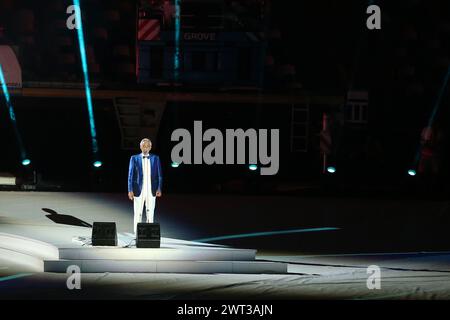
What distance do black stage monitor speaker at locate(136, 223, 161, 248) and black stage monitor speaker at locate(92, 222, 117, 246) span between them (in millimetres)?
294

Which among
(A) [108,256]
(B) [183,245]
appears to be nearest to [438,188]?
(B) [183,245]

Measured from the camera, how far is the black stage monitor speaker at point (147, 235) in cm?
848

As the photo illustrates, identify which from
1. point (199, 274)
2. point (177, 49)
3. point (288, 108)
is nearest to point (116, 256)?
point (199, 274)

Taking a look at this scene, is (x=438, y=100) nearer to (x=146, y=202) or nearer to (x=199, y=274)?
(x=146, y=202)

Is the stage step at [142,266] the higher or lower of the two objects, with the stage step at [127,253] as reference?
lower

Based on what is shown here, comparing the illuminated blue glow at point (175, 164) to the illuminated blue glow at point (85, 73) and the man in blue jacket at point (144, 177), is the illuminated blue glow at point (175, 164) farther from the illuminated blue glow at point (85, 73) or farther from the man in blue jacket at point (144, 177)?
the man in blue jacket at point (144, 177)

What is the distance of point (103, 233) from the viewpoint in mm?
8602

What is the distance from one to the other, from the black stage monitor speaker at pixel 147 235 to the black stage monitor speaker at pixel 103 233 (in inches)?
11.6

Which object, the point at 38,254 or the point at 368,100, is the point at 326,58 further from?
the point at 38,254

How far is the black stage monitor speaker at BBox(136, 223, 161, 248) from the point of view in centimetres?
848

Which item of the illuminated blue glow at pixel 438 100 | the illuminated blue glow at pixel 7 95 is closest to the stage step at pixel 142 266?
the illuminated blue glow at pixel 7 95

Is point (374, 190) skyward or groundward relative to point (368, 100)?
groundward

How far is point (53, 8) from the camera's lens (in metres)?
18.5

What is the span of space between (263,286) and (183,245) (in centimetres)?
146
